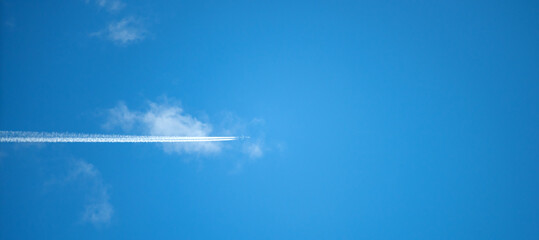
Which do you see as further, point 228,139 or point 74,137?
point 228,139

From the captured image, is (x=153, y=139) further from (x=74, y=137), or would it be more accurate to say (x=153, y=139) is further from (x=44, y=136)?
(x=44, y=136)

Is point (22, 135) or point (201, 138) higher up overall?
point (201, 138)

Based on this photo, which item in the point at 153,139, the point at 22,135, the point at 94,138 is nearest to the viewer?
the point at 22,135

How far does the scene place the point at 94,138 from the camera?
22.5 meters

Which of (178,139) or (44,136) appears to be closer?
(44,136)

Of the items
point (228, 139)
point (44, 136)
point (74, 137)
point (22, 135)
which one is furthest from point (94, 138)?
point (228, 139)

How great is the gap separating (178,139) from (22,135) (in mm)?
13300

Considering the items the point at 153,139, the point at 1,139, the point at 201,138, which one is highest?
the point at 201,138

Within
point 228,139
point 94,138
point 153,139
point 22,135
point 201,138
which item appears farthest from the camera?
point 228,139

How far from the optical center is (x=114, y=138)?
2305cm

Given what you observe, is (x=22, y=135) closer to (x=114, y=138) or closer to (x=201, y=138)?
(x=114, y=138)

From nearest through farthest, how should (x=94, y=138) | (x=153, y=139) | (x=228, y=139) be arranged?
(x=94, y=138)
(x=153, y=139)
(x=228, y=139)

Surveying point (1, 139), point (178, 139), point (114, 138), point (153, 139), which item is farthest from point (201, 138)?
point (1, 139)

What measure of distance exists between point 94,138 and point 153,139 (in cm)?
520
